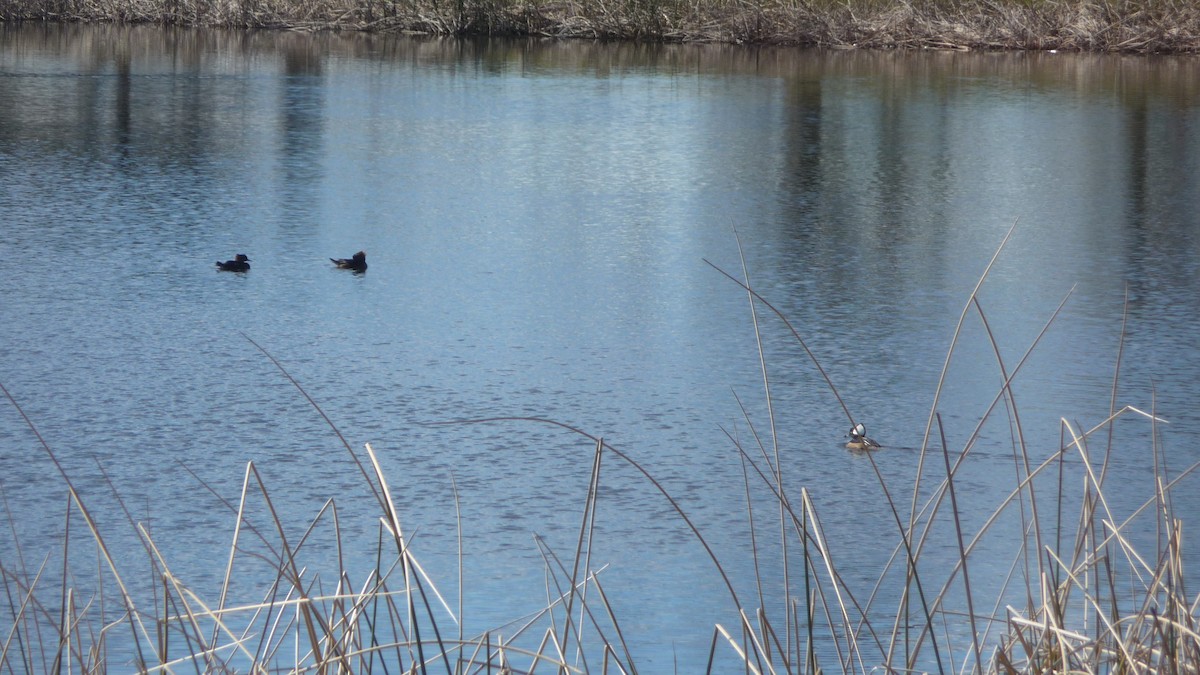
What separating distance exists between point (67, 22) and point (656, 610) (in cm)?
2360

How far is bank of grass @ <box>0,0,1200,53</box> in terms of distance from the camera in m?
21.6

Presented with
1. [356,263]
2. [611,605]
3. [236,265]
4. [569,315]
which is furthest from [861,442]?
[236,265]

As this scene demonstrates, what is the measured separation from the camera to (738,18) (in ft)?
74.0

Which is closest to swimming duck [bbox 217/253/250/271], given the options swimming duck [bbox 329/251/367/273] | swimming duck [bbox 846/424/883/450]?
swimming duck [bbox 329/251/367/273]

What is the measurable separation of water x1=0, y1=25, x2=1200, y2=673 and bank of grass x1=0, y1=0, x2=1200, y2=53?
26.9 feet

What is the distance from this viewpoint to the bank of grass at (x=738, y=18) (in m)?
21.6

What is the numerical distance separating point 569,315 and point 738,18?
16.9 m

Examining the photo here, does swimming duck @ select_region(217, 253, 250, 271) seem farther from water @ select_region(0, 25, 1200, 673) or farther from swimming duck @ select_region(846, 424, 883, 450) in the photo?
swimming duck @ select_region(846, 424, 883, 450)

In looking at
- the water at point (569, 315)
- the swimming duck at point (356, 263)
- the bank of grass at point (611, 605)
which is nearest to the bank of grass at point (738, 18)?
the water at point (569, 315)

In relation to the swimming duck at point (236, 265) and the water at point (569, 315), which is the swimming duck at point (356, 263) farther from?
the swimming duck at point (236, 265)

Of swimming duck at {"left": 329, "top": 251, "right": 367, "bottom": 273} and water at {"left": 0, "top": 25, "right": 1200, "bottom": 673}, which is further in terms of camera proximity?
swimming duck at {"left": 329, "top": 251, "right": 367, "bottom": 273}

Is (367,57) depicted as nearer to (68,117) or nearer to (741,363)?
(68,117)

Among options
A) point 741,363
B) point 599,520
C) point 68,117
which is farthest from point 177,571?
point 68,117

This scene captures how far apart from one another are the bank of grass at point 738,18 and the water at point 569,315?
821 cm
